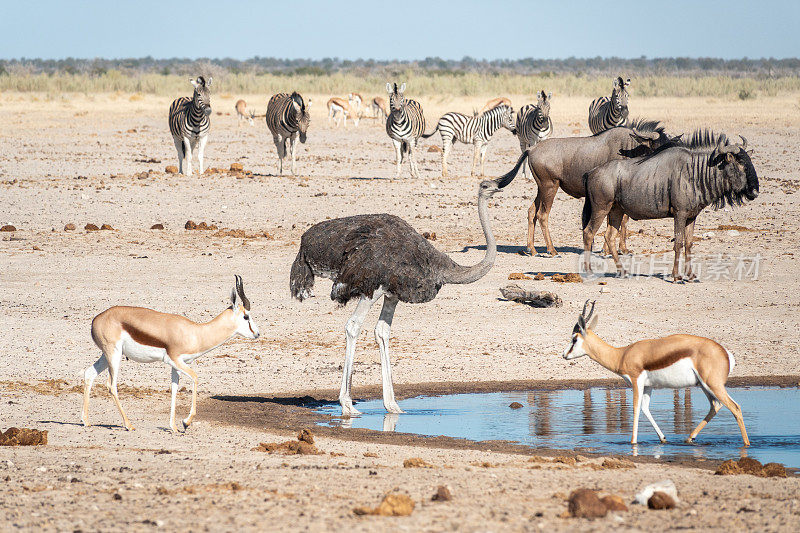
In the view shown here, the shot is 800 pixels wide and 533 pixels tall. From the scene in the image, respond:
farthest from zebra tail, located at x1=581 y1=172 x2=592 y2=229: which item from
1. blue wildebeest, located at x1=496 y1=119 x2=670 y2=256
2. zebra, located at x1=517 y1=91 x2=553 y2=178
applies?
zebra, located at x1=517 y1=91 x2=553 y2=178

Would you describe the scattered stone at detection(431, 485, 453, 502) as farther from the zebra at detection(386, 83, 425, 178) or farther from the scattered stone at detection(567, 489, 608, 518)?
the zebra at detection(386, 83, 425, 178)

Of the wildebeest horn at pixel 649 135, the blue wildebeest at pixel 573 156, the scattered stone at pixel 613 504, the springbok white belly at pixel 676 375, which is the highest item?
the wildebeest horn at pixel 649 135

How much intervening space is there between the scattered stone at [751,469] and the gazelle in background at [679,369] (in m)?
1.03

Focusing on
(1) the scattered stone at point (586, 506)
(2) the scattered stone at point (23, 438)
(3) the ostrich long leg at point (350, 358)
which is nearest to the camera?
(1) the scattered stone at point (586, 506)

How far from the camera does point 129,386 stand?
11086mm

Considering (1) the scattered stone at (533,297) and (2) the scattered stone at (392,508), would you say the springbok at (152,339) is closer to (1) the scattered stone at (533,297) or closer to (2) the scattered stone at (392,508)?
(2) the scattered stone at (392,508)

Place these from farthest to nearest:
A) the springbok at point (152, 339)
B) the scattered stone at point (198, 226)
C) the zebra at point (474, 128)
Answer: the zebra at point (474, 128) → the scattered stone at point (198, 226) → the springbok at point (152, 339)

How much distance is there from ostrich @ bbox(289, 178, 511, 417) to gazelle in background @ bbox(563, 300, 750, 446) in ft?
5.42

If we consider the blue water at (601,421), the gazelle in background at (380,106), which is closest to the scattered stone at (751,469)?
the blue water at (601,421)

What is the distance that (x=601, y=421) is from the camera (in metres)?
9.60

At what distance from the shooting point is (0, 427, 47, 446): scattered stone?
27.2 feet

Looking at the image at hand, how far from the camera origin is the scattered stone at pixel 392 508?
6094mm

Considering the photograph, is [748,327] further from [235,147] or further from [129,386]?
[235,147]

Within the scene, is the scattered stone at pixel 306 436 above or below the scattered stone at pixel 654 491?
below
